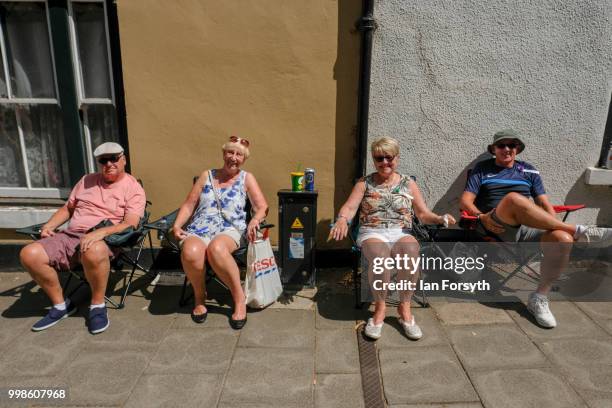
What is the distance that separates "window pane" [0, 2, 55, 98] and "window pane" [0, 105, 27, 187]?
264mm

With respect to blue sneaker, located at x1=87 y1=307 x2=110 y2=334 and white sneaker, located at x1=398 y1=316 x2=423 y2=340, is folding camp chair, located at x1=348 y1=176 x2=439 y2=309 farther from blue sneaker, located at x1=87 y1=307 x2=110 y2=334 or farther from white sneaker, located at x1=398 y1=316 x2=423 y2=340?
blue sneaker, located at x1=87 y1=307 x2=110 y2=334

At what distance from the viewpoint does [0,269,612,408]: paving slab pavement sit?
2.20 metres

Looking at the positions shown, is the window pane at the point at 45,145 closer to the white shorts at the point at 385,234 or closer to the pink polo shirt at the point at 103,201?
the pink polo shirt at the point at 103,201

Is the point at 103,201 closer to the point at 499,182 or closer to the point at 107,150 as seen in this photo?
the point at 107,150

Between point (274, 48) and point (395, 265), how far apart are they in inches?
83.5

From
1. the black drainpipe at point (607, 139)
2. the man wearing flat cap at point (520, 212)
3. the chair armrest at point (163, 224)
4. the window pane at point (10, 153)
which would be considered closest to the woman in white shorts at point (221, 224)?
the chair armrest at point (163, 224)

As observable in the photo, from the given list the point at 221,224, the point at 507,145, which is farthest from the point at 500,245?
the point at 221,224

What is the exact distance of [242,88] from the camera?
3514 mm

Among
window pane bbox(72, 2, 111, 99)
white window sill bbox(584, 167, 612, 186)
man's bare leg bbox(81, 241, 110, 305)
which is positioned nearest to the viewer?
man's bare leg bbox(81, 241, 110, 305)

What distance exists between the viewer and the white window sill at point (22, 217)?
3688mm

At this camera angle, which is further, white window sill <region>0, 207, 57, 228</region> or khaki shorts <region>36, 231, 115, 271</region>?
white window sill <region>0, 207, 57, 228</region>

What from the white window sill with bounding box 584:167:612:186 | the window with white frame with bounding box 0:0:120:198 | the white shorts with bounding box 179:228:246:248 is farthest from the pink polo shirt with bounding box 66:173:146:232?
the white window sill with bounding box 584:167:612:186

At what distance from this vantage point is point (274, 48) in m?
3.42

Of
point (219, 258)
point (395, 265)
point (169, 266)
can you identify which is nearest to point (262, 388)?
point (219, 258)
